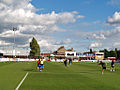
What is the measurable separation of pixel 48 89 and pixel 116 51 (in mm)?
171476

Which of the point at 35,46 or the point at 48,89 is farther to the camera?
the point at 35,46

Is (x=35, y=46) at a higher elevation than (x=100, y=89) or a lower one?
higher

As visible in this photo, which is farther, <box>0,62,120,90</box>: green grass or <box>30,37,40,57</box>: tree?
<box>30,37,40,57</box>: tree

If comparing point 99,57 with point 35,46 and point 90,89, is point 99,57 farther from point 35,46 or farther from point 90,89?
point 90,89

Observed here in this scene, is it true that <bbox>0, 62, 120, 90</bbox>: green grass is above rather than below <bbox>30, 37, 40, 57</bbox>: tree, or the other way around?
below

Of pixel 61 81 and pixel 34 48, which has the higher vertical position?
pixel 34 48

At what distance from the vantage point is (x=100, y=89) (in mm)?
12539

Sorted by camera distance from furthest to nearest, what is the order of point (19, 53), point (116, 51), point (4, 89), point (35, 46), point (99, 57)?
point (116, 51) < point (99, 57) < point (19, 53) < point (35, 46) < point (4, 89)

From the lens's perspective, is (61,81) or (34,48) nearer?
(61,81)

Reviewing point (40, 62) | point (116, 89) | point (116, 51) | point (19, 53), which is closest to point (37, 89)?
point (116, 89)

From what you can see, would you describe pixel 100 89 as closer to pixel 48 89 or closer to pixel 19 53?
pixel 48 89

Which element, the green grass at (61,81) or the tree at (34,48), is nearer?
the green grass at (61,81)

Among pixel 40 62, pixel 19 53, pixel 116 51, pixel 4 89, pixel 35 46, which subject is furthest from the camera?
pixel 116 51

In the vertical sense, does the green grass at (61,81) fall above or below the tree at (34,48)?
below
